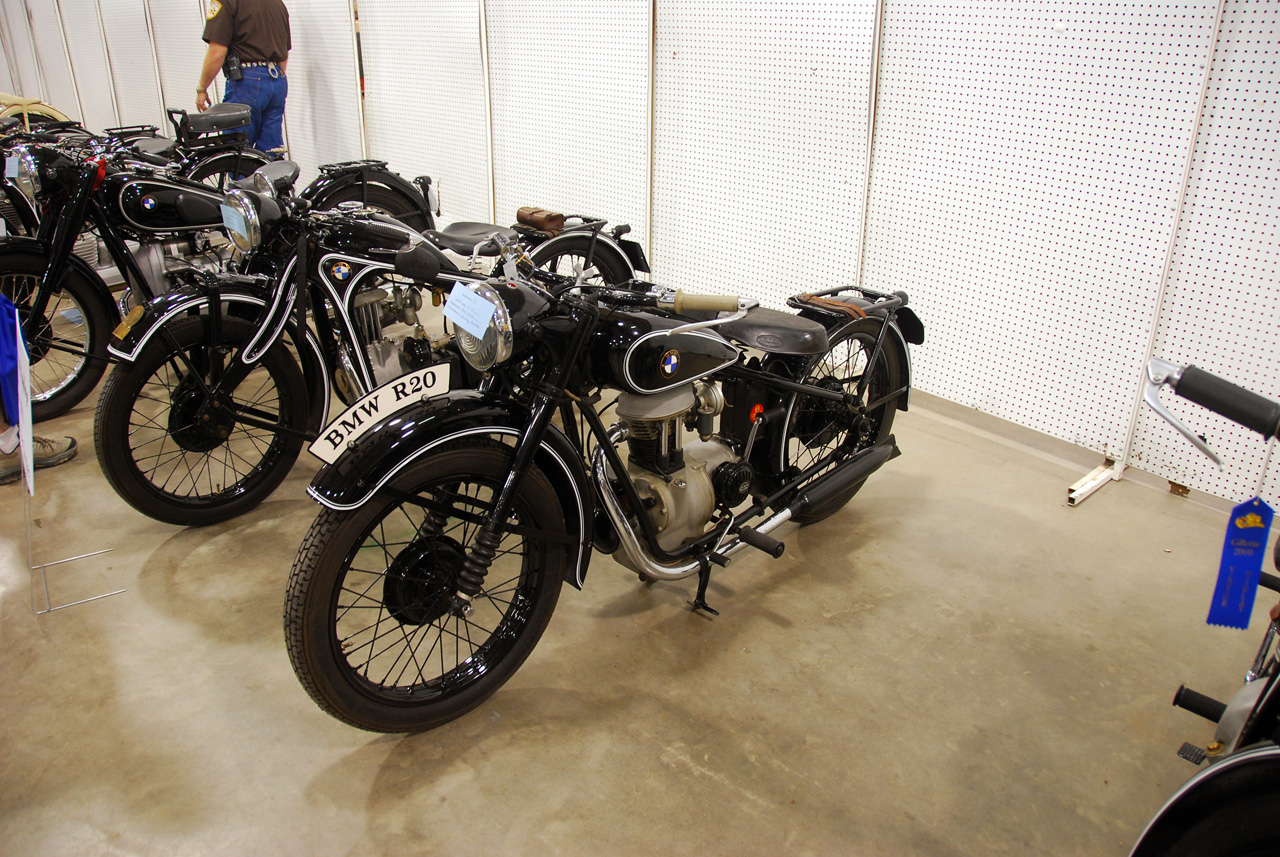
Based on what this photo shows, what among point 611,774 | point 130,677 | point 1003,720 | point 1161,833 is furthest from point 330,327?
point 1161,833

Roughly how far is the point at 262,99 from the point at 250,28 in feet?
1.62

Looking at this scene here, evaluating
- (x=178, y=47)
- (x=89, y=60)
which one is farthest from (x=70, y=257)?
(x=89, y=60)

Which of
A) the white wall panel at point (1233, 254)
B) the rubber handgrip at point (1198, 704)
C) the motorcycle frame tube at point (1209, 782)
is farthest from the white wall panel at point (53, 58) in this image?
the motorcycle frame tube at point (1209, 782)

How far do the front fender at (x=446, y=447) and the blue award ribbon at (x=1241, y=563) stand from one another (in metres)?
1.37

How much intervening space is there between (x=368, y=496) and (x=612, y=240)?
2714mm

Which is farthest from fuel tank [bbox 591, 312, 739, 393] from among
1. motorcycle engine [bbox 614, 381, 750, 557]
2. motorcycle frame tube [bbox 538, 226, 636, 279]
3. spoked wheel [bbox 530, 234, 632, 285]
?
spoked wheel [bbox 530, 234, 632, 285]

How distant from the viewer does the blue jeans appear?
6.59 metres

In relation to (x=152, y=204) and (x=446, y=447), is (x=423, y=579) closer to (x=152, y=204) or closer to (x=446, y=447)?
(x=446, y=447)

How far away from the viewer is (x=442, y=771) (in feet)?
6.95

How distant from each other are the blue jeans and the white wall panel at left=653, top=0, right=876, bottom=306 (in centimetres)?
333

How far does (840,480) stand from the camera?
2.88 metres

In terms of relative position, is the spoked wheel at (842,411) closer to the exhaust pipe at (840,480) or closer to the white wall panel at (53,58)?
the exhaust pipe at (840,480)

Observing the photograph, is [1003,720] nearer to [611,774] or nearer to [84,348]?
[611,774]

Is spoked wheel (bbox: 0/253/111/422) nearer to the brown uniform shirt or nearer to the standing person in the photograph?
the standing person
